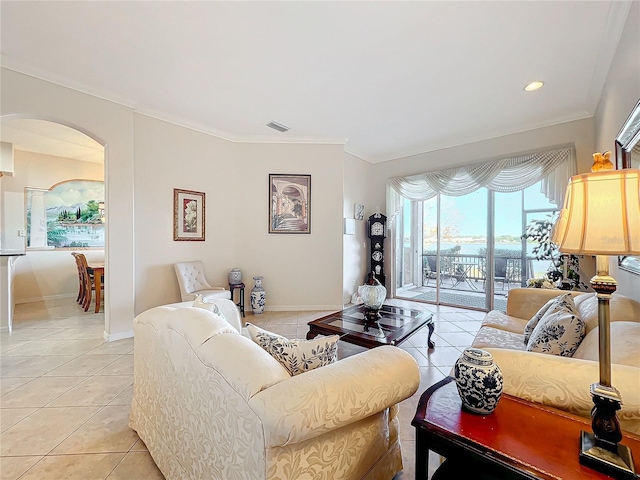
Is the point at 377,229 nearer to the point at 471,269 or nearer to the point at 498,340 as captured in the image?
the point at 471,269

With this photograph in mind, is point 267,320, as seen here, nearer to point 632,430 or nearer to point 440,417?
point 440,417

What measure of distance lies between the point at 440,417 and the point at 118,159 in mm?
3934

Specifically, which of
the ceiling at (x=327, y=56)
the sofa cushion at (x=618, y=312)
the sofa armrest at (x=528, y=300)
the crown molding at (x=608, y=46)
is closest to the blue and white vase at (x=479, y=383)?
the sofa cushion at (x=618, y=312)

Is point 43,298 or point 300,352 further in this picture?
point 43,298

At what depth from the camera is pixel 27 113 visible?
2654 mm

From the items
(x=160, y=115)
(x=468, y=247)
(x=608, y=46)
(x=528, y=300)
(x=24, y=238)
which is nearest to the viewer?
(x=608, y=46)

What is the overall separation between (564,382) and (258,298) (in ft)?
12.2

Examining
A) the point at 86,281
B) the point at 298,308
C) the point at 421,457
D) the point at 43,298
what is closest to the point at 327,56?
the point at 421,457

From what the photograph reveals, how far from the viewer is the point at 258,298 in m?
4.18

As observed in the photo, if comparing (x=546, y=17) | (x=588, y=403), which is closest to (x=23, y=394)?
(x=588, y=403)

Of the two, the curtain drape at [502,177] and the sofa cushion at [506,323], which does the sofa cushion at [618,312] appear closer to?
the sofa cushion at [506,323]

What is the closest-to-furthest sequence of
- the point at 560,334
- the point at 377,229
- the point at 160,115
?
the point at 560,334 < the point at 160,115 < the point at 377,229

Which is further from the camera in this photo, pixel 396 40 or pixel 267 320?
pixel 267 320

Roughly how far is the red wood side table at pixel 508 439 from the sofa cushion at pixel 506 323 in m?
1.54
